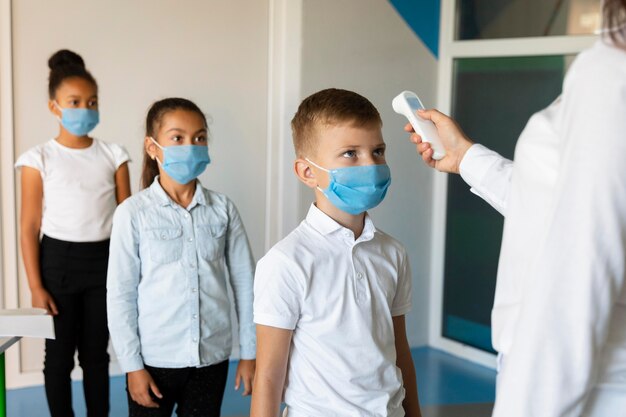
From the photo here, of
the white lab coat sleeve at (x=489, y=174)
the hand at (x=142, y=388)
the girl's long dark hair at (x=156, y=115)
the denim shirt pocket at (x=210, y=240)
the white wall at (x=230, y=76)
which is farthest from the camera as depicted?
the white wall at (x=230, y=76)

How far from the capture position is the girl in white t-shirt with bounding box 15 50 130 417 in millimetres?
2564

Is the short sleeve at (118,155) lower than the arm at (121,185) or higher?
higher

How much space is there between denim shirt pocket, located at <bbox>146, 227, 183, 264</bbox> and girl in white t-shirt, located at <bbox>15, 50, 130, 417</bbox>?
65 centimetres

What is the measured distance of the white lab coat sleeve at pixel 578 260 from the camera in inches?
28.7

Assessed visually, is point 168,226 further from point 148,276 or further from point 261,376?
point 261,376

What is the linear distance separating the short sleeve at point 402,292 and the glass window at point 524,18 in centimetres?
233

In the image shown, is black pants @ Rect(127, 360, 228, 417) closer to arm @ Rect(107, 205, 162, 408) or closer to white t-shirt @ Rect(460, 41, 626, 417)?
arm @ Rect(107, 205, 162, 408)

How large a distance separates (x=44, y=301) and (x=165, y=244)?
73cm

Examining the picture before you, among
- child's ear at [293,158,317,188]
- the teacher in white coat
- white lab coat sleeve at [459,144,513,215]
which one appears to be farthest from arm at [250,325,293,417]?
the teacher in white coat

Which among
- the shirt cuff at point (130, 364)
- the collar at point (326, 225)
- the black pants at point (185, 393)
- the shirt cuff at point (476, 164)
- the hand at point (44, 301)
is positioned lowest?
the black pants at point (185, 393)

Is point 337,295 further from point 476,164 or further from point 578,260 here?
point 578,260

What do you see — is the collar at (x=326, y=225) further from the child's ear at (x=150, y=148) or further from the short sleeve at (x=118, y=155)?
the short sleeve at (x=118, y=155)

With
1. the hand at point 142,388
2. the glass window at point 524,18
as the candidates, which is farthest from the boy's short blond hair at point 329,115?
the glass window at point 524,18

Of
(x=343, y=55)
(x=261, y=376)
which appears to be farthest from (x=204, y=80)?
(x=261, y=376)
